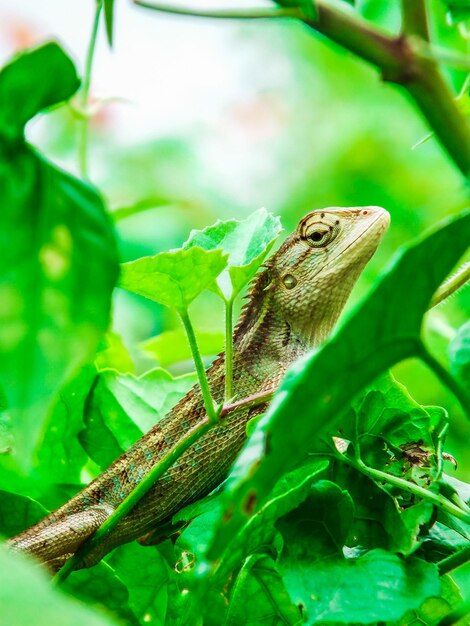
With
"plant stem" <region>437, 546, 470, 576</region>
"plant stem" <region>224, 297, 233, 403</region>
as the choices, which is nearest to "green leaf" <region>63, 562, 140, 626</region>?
"plant stem" <region>224, 297, 233, 403</region>

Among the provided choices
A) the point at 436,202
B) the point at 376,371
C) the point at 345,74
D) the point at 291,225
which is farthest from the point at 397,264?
the point at 345,74

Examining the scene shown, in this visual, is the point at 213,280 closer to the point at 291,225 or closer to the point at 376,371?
the point at 376,371

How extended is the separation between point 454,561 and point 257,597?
7.9 inches

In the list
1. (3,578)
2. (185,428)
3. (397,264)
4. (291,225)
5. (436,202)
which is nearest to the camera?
(3,578)

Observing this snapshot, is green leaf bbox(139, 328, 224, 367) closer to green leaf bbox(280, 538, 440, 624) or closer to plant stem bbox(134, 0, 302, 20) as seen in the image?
green leaf bbox(280, 538, 440, 624)

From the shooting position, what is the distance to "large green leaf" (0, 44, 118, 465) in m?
0.46

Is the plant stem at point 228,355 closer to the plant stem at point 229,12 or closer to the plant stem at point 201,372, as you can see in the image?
the plant stem at point 201,372

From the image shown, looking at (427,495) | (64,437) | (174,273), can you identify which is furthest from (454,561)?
(64,437)

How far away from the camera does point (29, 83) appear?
519mm

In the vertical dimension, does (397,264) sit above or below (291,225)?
above

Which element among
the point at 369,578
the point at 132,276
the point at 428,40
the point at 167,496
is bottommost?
the point at 167,496

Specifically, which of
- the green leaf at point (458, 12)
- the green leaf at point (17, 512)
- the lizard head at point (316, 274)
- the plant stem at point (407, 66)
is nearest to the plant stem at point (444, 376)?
the plant stem at point (407, 66)

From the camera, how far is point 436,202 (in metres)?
3.06

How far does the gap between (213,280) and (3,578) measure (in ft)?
1.45
